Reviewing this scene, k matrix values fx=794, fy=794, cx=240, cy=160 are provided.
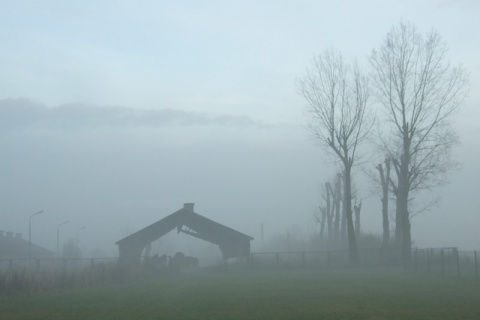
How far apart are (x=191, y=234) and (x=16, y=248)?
32506 millimetres

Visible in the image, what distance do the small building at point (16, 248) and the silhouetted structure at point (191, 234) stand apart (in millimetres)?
18232

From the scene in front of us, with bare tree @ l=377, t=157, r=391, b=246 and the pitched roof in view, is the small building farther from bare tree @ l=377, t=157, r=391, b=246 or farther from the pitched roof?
bare tree @ l=377, t=157, r=391, b=246

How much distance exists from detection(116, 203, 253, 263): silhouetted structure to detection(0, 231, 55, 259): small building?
18.2 meters

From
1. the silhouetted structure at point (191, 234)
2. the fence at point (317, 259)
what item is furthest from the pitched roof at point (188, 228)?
the fence at point (317, 259)

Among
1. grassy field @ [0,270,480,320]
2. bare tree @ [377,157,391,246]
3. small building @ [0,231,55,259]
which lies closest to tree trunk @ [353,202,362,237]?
bare tree @ [377,157,391,246]

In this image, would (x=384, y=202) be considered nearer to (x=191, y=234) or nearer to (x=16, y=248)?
(x=191, y=234)

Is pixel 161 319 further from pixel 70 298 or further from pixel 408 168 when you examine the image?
pixel 408 168

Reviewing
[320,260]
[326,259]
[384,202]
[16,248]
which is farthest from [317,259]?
[16,248]

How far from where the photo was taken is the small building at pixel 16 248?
8350 centimetres

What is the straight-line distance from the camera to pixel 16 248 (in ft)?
291

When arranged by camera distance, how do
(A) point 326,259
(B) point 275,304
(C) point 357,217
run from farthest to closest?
(C) point 357,217 < (A) point 326,259 < (B) point 275,304

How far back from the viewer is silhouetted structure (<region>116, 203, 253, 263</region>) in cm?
6306

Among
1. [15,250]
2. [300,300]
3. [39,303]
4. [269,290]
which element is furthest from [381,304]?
[15,250]

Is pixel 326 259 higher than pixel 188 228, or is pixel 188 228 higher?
pixel 188 228
